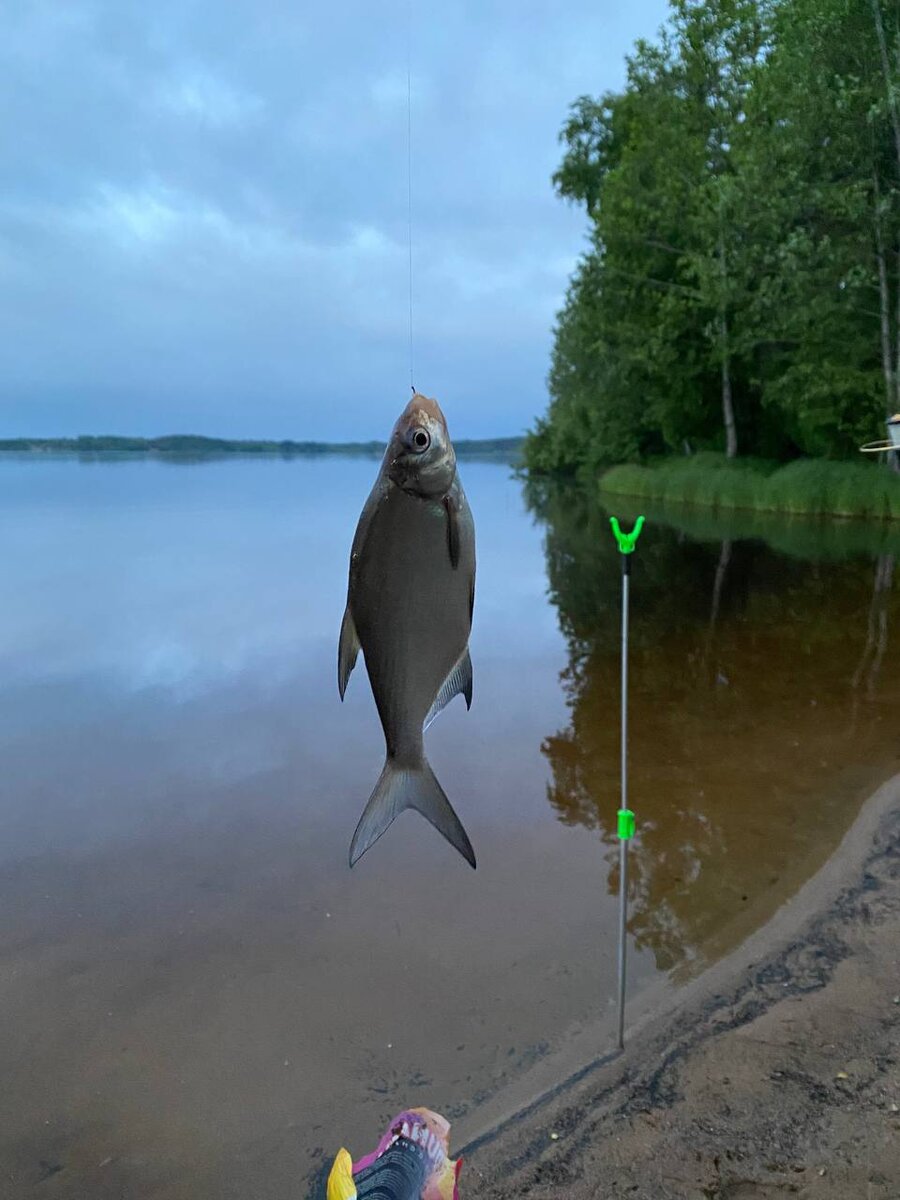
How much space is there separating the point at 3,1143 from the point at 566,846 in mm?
3652

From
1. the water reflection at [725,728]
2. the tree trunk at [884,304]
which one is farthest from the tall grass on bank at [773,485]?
the water reflection at [725,728]

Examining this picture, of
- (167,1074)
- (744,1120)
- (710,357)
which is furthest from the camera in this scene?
(710,357)

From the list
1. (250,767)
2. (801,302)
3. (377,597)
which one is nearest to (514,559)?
(801,302)

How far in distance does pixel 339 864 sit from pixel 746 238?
2362cm

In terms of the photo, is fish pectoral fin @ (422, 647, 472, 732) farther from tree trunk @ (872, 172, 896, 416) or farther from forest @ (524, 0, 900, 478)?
tree trunk @ (872, 172, 896, 416)

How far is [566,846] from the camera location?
6051 mm

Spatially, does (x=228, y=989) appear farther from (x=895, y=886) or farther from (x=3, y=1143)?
(x=895, y=886)

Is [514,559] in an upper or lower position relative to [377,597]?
lower

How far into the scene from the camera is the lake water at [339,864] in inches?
150

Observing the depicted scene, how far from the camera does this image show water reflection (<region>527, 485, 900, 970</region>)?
546 centimetres

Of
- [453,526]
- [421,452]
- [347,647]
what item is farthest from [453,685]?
[421,452]

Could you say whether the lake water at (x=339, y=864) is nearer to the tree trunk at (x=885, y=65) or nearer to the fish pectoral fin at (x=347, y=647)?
the fish pectoral fin at (x=347, y=647)

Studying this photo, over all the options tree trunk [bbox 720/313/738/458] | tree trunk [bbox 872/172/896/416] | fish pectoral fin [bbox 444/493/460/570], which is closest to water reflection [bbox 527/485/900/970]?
fish pectoral fin [bbox 444/493/460/570]

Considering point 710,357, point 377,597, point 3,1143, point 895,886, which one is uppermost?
point 710,357
